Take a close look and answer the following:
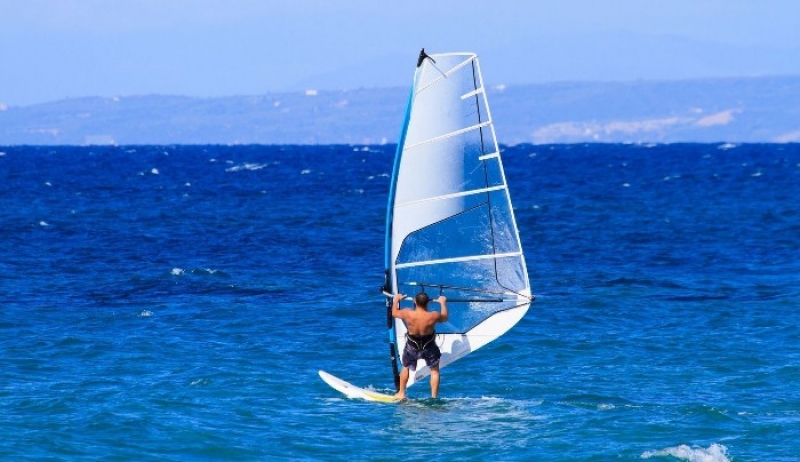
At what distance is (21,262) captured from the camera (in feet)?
121

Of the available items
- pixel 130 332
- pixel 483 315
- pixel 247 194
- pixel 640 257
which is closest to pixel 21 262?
pixel 130 332

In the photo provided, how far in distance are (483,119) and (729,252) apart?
24513mm

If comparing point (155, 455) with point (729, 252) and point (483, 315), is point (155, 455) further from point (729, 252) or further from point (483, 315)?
point (729, 252)

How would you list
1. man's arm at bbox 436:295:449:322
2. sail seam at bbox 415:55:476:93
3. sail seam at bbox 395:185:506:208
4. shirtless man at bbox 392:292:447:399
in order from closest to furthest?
sail seam at bbox 415:55:476:93 < man's arm at bbox 436:295:449:322 < shirtless man at bbox 392:292:447:399 < sail seam at bbox 395:185:506:208

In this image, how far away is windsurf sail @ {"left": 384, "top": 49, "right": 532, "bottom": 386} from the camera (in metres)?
18.1

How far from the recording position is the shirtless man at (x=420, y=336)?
60.2ft

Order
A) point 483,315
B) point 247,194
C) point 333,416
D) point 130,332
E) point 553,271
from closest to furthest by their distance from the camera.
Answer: point 333,416
point 483,315
point 130,332
point 553,271
point 247,194

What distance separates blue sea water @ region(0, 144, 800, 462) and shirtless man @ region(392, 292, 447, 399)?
1.37 ft

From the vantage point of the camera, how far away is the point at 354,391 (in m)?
19.3

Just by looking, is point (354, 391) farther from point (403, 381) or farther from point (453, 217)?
point (453, 217)

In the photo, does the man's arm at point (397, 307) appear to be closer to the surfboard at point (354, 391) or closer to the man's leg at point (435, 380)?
the man's leg at point (435, 380)

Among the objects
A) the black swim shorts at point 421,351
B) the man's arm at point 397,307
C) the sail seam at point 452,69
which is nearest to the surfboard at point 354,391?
the black swim shorts at point 421,351

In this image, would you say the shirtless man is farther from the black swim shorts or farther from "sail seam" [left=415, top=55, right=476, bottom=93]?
"sail seam" [left=415, top=55, right=476, bottom=93]

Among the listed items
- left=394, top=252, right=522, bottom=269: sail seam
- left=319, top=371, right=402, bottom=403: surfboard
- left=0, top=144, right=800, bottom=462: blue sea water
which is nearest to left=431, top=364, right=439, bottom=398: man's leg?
left=0, top=144, right=800, bottom=462: blue sea water
